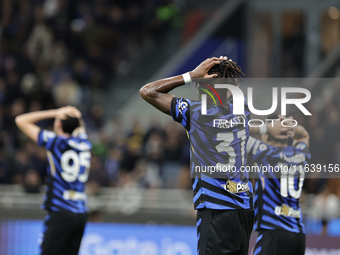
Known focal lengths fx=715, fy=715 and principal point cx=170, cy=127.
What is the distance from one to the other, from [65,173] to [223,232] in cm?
317

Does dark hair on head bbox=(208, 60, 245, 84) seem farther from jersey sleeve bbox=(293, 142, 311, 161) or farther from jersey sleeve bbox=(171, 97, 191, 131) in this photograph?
jersey sleeve bbox=(293, 142, 311, 161)

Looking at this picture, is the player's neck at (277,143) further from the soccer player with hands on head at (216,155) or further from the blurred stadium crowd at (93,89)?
the blurred stadium crowd at (93,89)

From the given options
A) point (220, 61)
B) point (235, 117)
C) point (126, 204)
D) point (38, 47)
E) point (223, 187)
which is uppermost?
point (38, 47)

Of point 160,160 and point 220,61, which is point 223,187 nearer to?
point 220,61

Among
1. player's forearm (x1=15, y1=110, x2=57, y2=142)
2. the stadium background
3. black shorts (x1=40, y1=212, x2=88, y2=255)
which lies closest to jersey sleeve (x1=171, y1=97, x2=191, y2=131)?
black shorts (x1=40, y1=212, x2=88, y2=255)

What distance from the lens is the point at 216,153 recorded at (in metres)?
5.87

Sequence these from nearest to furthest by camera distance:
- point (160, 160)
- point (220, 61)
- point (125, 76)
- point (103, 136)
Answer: point (220, 61) < point (160, 160) < point (103, 136) < point (125, 76)

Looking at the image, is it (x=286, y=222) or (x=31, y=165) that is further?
(x=31, y=165)

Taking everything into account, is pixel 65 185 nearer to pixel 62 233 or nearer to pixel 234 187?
pixel 62 233

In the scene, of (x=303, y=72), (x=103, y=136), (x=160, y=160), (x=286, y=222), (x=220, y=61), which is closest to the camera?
(x=220, y=61)

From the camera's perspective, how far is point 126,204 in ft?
39.2

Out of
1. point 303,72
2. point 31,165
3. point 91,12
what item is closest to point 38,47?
point 91,12

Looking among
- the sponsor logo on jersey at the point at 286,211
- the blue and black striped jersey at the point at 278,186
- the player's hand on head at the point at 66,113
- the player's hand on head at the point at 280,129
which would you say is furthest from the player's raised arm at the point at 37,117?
the sponsor logo on jersey at the point at 286,211

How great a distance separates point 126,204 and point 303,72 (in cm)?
670
